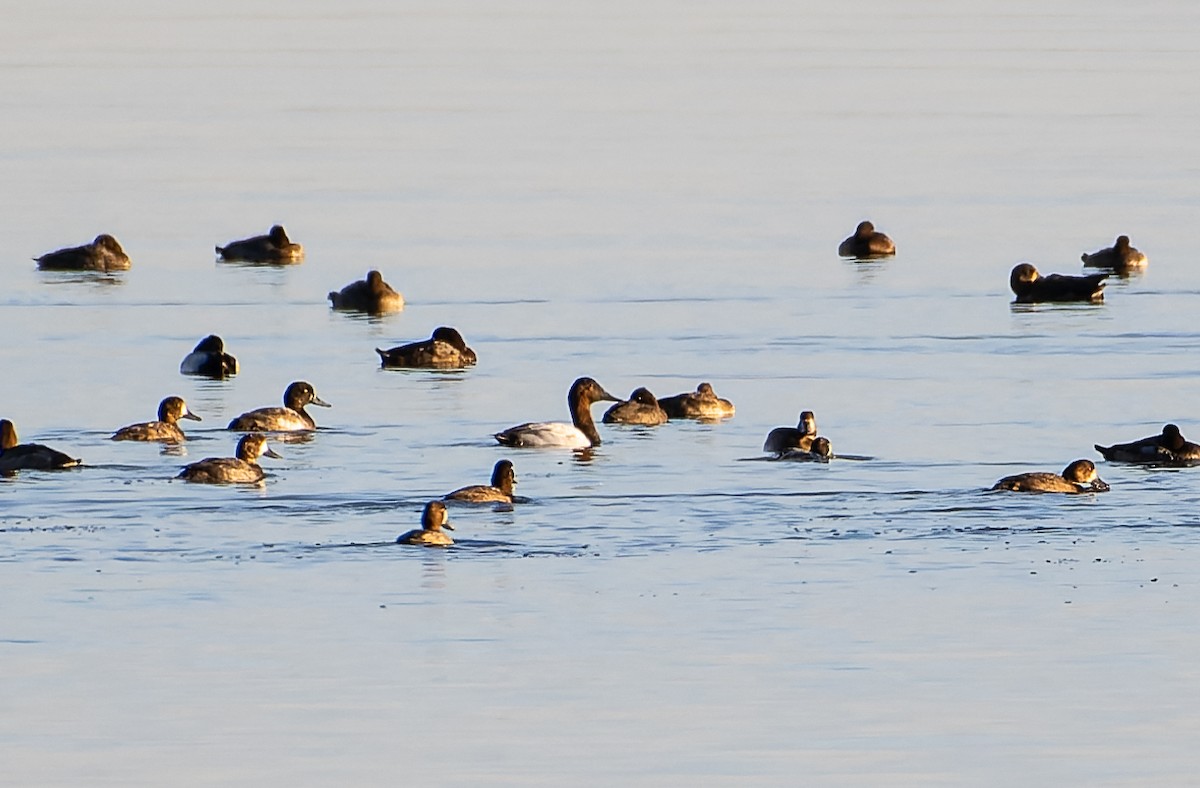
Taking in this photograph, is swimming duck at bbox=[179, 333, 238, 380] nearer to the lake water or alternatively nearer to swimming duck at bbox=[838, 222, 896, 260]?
the lake water

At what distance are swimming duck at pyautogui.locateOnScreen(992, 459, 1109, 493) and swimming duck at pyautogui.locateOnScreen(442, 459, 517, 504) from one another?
3.43m

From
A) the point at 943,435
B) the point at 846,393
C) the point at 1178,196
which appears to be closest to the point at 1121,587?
the point at 943,435

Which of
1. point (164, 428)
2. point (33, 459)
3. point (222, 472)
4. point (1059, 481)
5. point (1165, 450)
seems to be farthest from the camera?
point (164, 428)

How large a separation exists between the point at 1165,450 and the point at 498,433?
5.61 m

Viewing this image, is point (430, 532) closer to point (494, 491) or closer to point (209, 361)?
point (494, 491)

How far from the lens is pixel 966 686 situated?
1451 centimetres

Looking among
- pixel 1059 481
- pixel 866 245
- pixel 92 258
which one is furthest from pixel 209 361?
pixel 866 245

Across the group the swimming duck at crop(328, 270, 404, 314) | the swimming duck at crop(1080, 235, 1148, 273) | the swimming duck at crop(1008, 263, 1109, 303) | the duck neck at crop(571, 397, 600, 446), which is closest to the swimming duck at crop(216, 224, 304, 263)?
the swimming duck at crop(328, 270, 404, 314)

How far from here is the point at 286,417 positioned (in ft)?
78.4

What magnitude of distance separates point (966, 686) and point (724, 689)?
1.22 metres

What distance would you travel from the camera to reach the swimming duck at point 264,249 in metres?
37.6

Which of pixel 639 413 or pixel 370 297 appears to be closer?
pixel 639 413

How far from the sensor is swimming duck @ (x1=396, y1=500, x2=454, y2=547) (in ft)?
59.7

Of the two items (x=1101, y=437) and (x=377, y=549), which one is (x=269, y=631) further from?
(x=1101, y=437)
